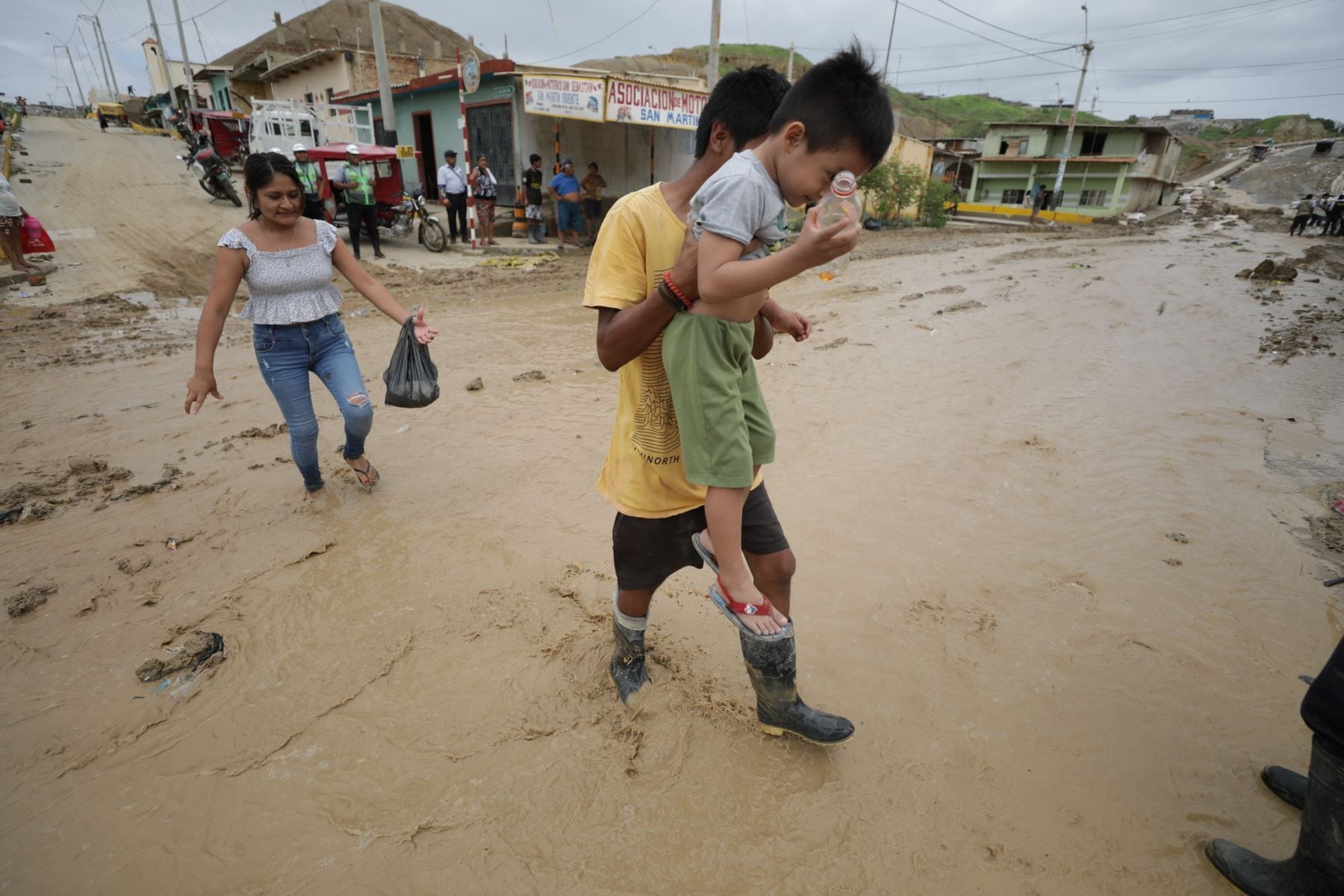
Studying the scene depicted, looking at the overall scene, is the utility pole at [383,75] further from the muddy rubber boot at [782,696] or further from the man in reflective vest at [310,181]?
the muddy rubber boot at [782,696]

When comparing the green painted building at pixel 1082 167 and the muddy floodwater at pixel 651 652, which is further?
the green painted building at pixel 1082 167

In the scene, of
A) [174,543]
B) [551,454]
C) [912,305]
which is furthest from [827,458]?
[912,305]

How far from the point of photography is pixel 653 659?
2.42m

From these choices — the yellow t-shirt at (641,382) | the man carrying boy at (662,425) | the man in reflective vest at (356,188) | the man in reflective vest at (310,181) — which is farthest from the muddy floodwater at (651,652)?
the man in reflective vest at (356,188)

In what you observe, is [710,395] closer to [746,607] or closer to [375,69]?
[746,607]

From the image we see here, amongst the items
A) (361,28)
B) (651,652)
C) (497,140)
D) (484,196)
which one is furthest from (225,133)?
(361,28)

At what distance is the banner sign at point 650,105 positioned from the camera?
40.6 feet

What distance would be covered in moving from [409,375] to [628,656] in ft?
5.99

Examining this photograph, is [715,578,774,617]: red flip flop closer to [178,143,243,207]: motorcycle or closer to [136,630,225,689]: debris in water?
[136,630,225,689]: debris in water

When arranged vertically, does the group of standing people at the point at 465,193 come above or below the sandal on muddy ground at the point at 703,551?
above

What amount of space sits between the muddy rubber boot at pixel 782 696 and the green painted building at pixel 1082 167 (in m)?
38.2

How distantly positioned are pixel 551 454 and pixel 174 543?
6.52 ft

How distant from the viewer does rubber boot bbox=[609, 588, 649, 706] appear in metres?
2.10

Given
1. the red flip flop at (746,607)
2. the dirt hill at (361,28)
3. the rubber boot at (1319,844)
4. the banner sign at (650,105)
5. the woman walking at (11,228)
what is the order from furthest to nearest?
the dirt hill at (361,28) < the banner sign at (650,105) < the woman walking at (11,228) < the red flip flop at (746,607) < the rubber boot at (1319,844)
